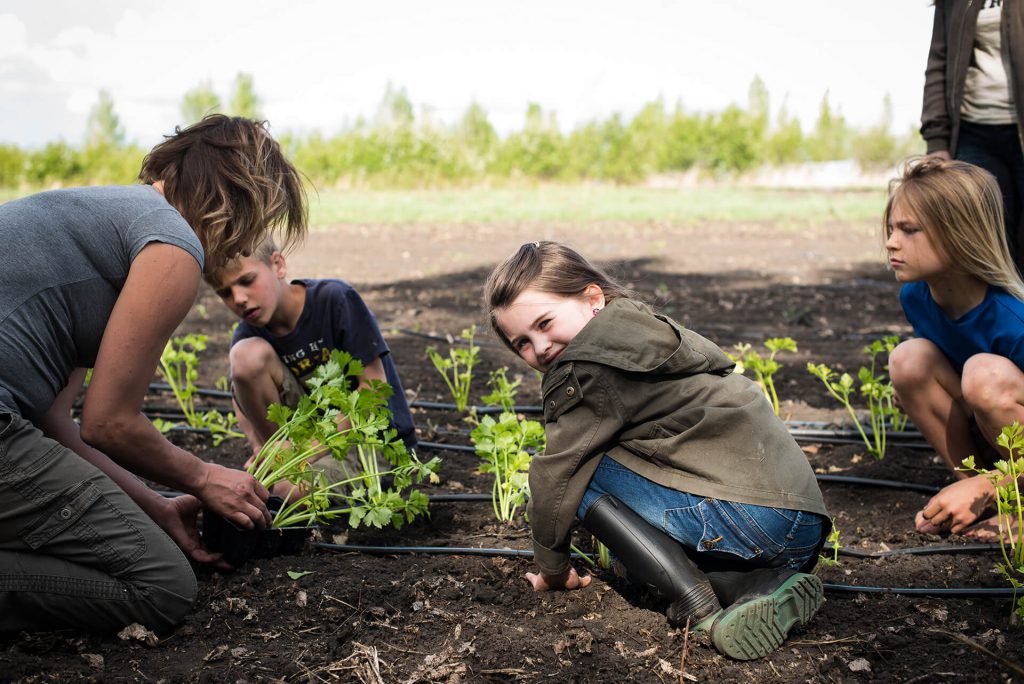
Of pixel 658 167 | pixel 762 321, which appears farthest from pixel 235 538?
pixel 658 167

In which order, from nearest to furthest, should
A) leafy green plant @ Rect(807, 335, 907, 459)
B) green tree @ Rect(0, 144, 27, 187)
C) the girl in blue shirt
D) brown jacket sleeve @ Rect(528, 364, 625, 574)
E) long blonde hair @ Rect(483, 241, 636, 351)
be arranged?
brown jacket sleeve @ Rect(528, 364, 625, 574) < long blonde hair @ Rect(483, 241, 636, 351) < the girl in blue shirt < leafy green plant @ Rect(807, 335, 907, 459) < green tree @ Rect(0, 144, 27, 187)

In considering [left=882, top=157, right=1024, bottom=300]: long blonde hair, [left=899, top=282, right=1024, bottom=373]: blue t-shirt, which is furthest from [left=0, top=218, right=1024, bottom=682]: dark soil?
[left=882, top=157, right=1024, bottom=300]: long blonde hair

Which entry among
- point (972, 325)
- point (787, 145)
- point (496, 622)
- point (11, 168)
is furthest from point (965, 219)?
point (787, 145)

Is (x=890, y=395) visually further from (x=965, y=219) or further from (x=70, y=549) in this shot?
(x=70, y=549)

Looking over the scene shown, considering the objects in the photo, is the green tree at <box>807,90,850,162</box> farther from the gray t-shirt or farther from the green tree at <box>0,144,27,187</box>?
the gray t-shirt

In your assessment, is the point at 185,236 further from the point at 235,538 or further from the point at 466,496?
the point at 466,496

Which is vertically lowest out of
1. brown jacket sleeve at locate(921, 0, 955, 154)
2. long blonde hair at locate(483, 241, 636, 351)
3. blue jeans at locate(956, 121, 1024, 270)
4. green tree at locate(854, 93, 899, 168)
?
green tree at locate(854, 93, 899, 168)

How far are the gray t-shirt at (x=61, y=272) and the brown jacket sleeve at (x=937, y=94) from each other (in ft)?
10.1

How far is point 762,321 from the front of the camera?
6027 mm

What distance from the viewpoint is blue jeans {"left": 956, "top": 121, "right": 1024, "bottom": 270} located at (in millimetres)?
3496

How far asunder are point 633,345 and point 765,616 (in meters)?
0.71

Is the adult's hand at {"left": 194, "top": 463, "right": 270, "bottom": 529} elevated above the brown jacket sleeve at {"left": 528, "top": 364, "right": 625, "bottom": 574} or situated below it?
below

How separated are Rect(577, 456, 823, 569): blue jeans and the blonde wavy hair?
1.28 metres

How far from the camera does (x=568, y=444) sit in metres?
2.10
